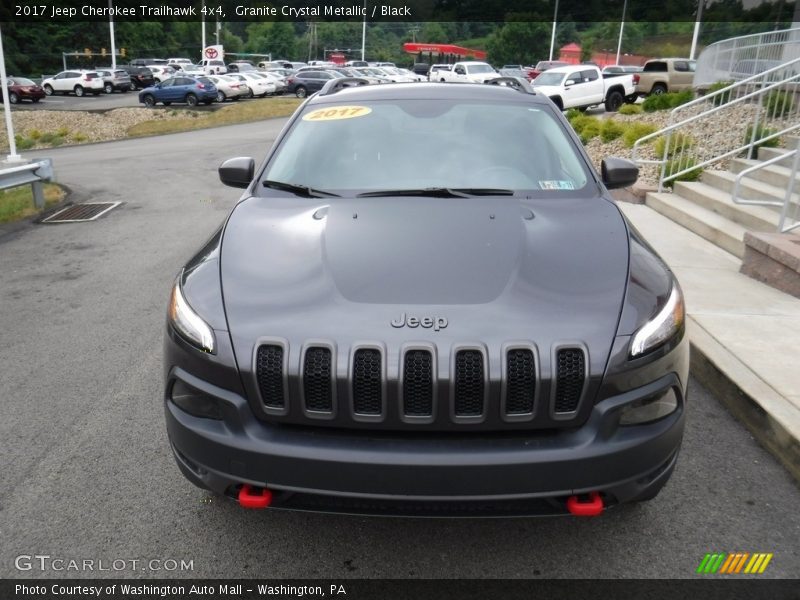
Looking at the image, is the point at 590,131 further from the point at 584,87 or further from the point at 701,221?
the point at 584,87

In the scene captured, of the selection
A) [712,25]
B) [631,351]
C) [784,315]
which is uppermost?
[712,25]

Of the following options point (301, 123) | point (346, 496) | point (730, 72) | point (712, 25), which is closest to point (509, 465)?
point (346, 496)

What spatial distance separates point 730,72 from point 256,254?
15.8 meters

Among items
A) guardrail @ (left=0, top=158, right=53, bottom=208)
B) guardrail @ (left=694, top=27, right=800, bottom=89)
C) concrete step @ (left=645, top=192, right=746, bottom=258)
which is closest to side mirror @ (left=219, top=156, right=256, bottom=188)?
concrete step @ (left=645, top=192, right=746, bottom=258)

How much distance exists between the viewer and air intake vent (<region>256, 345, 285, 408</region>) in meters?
2.29

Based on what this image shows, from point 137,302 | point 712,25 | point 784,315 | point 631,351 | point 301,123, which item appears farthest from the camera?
point 712,25

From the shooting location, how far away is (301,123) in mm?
4051

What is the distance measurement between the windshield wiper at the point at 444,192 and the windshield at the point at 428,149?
0.06 meters

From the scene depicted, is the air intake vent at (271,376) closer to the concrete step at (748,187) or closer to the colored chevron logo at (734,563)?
the colored chevron logo at (734,563)

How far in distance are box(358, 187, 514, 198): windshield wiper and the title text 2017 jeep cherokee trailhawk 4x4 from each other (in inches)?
17.4

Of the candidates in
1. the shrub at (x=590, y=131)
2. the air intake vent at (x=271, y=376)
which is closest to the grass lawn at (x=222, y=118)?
the shrub at (x=590, y=131)

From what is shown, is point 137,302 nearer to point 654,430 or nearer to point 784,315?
point 654,430

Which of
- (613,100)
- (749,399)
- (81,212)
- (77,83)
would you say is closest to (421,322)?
(749,399)

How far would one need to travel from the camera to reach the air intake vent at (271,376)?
2.29 meters
